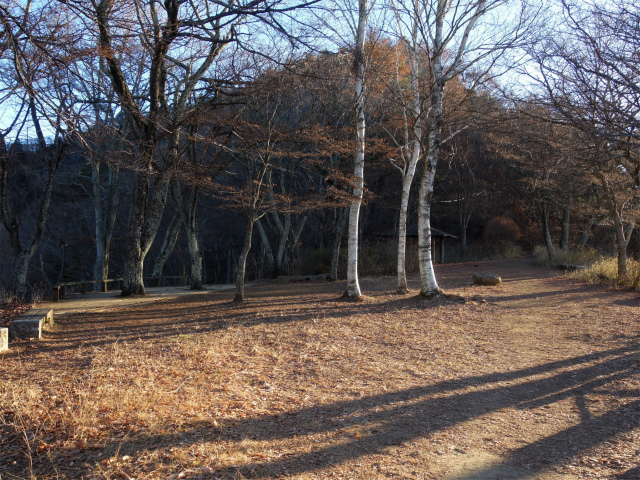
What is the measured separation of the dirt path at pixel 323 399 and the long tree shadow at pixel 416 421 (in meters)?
0.02

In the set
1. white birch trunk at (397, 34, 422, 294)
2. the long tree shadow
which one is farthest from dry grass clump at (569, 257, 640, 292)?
the long tree shadow

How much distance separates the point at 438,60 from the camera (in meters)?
11.7

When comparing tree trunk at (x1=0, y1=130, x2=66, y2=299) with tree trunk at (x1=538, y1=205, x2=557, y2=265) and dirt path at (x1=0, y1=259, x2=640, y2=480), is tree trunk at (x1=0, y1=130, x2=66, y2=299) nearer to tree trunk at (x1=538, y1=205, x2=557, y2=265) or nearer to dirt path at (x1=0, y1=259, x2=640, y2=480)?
dirt path at (x1=0, y1=259, x2=640, y2=480)

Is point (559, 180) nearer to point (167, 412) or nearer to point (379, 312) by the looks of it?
point (379, 312)

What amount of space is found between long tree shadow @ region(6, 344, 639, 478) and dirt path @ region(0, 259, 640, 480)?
0.07 ft

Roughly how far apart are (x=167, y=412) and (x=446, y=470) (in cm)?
265

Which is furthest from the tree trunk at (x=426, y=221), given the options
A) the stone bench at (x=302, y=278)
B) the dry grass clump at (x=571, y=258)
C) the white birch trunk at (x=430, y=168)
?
the dry grass clump at (x=571, y=258)

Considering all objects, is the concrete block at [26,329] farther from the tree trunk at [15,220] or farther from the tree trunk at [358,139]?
the tree trunk at [15,220]

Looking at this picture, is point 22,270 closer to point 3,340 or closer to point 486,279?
point 3,340

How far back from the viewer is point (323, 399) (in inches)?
206

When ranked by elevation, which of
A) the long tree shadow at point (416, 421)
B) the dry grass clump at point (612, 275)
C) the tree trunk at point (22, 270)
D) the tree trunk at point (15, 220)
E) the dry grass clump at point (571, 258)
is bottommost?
the long tree shadow at point (416, 421)

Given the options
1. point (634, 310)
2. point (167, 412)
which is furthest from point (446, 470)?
point (634, 310)

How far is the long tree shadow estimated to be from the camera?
12.6 feet

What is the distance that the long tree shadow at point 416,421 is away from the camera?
3846mm
